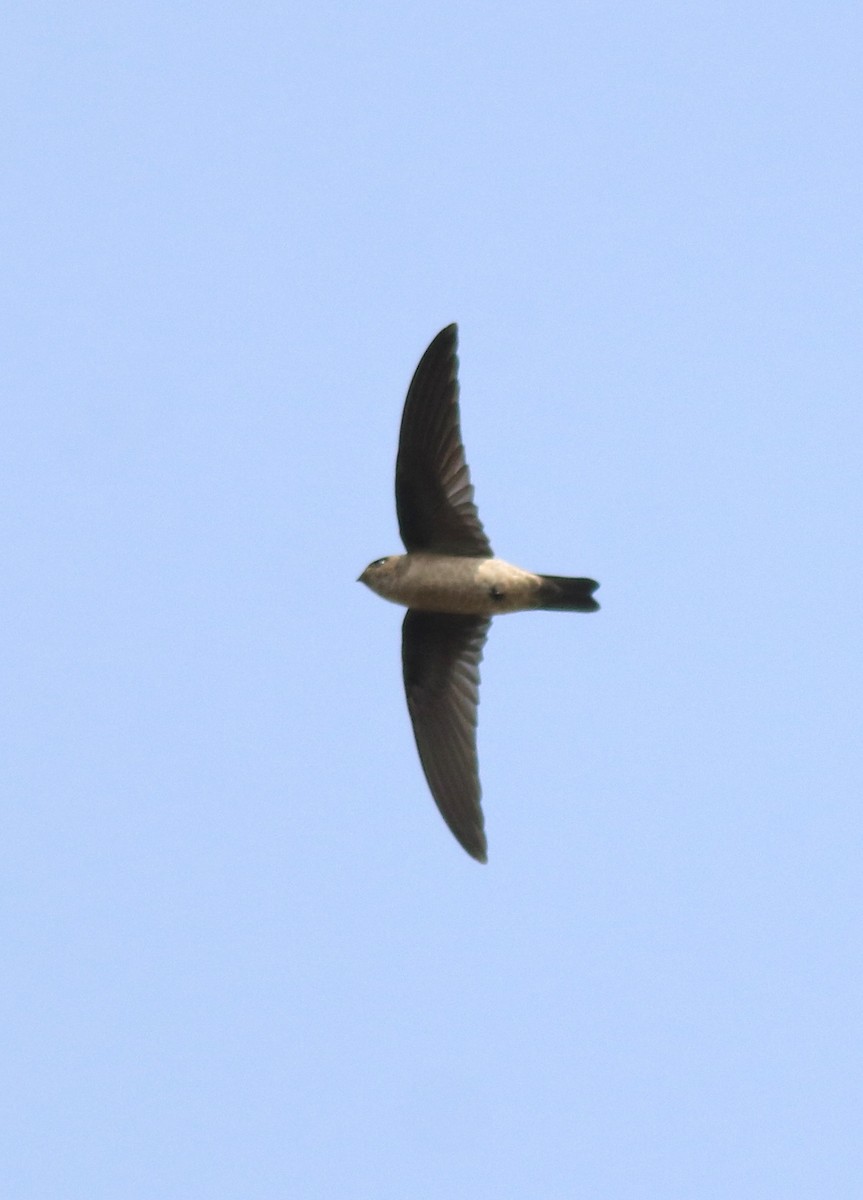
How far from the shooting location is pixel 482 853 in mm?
10414

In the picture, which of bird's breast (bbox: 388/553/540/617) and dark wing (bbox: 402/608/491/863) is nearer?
bird's breast (bbox: 388/553/540/617)

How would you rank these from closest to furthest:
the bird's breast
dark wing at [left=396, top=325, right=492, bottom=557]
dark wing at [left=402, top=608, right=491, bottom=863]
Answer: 1. dark wing at [left=396, top=325, right=492, bottom=557]
2. the bird's breast
3. dark wing at [left=402, top=608, right=491, bottom=863]

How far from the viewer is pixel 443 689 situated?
10648mm

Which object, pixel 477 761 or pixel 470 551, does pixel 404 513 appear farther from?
pixel 477 761

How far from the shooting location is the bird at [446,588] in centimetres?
1033

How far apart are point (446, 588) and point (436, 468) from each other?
490 mm

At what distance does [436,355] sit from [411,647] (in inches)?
49.9

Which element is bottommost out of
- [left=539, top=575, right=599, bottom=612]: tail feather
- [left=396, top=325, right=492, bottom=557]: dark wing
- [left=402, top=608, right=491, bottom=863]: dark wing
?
[left=402, top=608, right=491, bottom=863]: dark wing

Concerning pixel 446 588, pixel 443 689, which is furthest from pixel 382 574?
pixel 443 689

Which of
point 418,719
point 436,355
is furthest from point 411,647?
point 436,355

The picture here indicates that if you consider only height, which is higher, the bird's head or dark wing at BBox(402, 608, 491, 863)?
the bird's head

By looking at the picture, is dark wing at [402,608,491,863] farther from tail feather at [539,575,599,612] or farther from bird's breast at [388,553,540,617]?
tail feather at [539,575,599,612]

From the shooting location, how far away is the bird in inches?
407

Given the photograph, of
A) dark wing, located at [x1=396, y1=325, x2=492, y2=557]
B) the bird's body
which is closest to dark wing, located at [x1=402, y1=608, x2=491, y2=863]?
the bird's body
